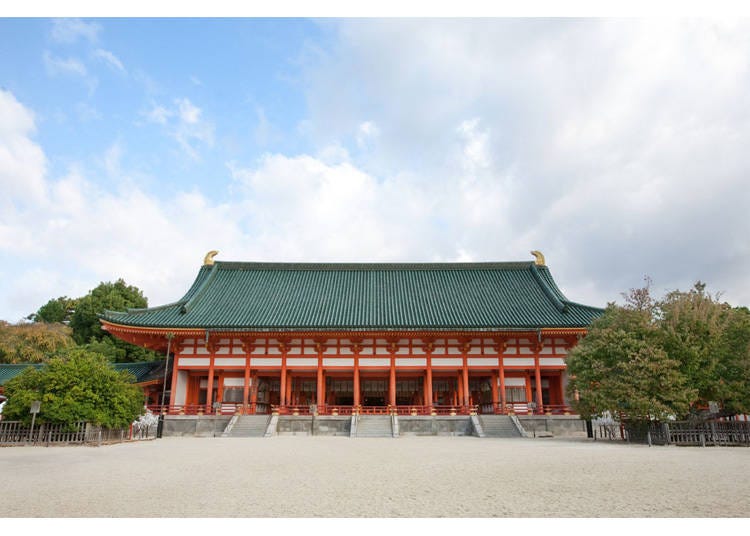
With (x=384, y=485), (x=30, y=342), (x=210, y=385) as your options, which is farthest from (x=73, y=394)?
(x=30, y=342)

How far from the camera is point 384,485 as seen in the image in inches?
322

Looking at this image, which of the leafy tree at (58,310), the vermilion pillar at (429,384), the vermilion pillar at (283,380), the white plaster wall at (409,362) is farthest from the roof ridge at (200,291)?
the leafy tree at (58,310)

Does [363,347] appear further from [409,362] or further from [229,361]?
[229,361]

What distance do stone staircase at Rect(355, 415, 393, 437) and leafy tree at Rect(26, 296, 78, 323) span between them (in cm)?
4573

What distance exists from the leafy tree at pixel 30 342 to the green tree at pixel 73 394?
857 inches

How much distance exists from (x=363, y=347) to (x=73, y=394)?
1340cm

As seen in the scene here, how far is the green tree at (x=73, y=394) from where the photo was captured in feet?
55.0

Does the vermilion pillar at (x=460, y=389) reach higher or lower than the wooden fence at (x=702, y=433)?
higher

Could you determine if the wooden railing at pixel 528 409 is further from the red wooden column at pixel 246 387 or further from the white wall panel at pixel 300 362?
the red wooden column at pixel 246 387

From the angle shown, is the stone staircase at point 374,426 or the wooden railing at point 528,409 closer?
the stone staircase at point 374,426

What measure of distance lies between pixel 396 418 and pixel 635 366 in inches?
420

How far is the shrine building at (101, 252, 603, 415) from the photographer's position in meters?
24.5

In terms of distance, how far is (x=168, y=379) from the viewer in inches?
1150

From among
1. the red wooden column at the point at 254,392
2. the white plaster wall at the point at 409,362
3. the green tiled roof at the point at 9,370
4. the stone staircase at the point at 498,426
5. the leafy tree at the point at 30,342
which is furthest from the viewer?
the leafy tree at the point at 30,342
